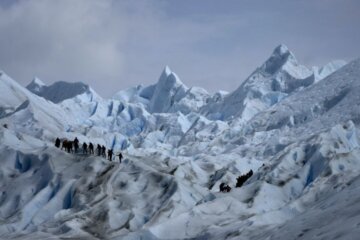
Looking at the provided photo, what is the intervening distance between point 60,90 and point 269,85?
62.5m

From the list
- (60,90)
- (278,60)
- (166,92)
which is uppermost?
(60,90)

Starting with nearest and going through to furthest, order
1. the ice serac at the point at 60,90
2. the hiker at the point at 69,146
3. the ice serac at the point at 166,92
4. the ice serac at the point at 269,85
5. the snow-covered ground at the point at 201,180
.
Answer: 1. the snow-covered ground at the point at 201,180
2. the hiker at the point at 69,146
3. the ice serac at the point at 269,85
4. the ice serac at the point at 166,92
5. the ice serac at the point at 60,90

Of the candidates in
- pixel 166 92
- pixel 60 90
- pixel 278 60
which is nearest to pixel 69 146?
pixel 278 60

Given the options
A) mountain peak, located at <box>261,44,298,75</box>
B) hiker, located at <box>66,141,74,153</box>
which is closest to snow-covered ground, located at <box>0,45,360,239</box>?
hiker, located at <box>66,141,74,153</box>

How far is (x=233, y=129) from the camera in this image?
10375 cm

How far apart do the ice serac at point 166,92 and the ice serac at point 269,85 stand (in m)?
16.8

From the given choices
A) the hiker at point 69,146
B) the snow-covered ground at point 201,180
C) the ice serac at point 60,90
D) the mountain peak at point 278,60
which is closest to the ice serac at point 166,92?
the ice serac at point 60,90

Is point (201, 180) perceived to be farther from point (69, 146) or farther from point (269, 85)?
point (269, 85)

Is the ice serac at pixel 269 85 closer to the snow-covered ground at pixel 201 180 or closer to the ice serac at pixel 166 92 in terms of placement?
the snow-covered ground at pixel 201 180

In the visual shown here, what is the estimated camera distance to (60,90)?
153 metres

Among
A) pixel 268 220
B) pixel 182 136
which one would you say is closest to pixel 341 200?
pixel 268 220

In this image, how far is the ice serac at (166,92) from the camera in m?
146

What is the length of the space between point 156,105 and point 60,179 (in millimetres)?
102341

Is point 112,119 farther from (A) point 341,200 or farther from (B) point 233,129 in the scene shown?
(A) point 341,200
